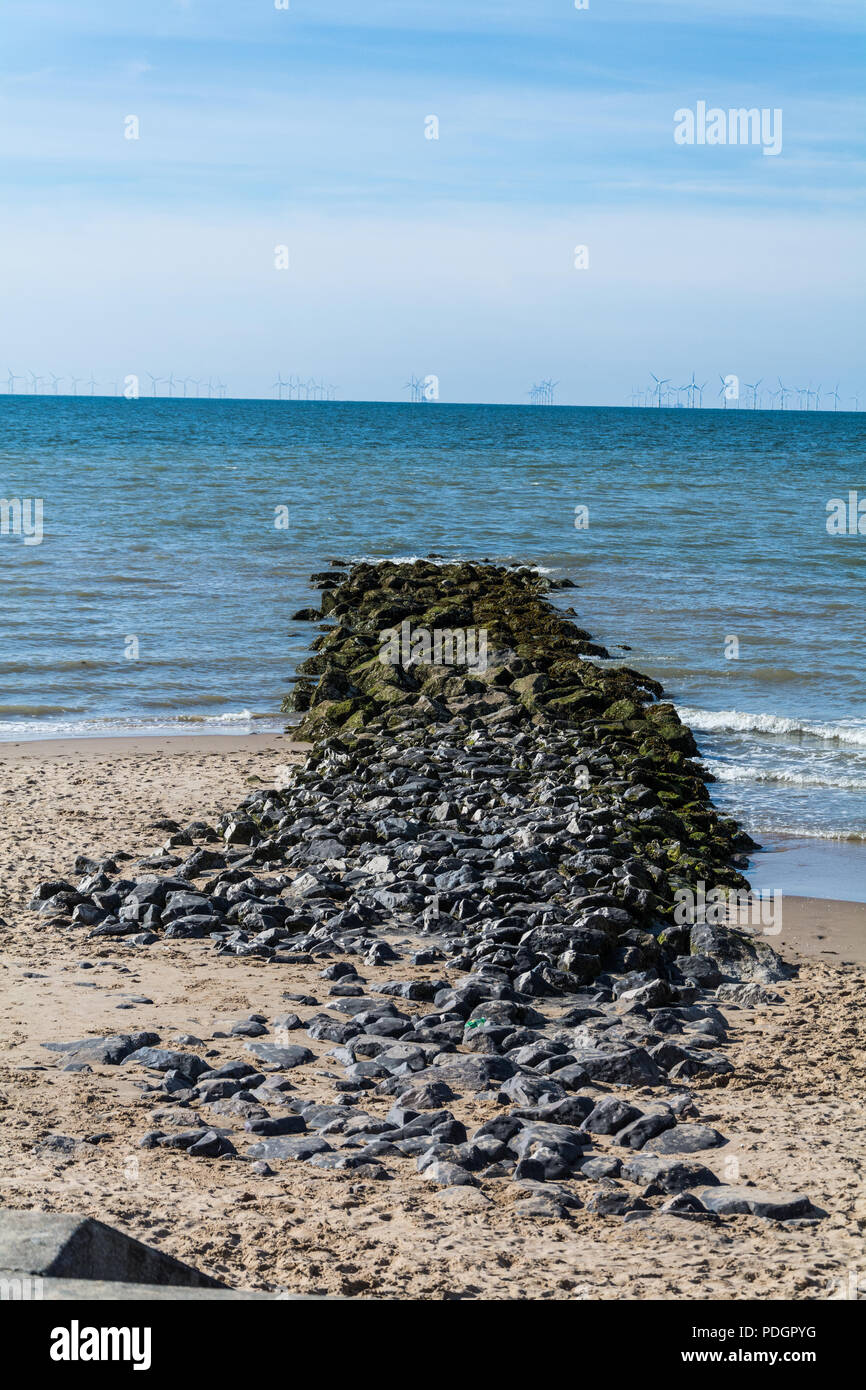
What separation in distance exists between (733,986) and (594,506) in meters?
38.8

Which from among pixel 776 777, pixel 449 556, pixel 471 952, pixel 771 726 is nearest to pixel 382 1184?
pixel 471 952

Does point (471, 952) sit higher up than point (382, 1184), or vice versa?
point (471, 952)

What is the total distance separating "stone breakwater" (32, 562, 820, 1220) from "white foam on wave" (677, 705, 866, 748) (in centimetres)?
107

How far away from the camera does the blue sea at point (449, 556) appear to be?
1486 centimetres

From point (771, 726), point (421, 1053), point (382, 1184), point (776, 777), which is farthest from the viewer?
point (771, 726)

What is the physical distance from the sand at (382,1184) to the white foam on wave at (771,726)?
20.8 ft

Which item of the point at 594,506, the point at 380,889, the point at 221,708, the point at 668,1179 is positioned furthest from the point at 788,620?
the point at 594,506

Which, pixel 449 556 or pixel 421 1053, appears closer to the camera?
pixel 421 1053

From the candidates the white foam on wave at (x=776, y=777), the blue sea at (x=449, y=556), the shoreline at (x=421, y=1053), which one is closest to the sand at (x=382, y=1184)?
the shoreline at (x=421, y=1053)

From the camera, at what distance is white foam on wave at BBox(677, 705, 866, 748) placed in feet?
46.6

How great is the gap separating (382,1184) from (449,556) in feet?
87.4

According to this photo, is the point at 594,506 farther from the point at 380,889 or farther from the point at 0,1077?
the point at 0,1077

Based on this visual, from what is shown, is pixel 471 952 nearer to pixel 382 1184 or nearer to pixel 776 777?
pixel 382 1184

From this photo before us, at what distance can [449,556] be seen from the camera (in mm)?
30812
